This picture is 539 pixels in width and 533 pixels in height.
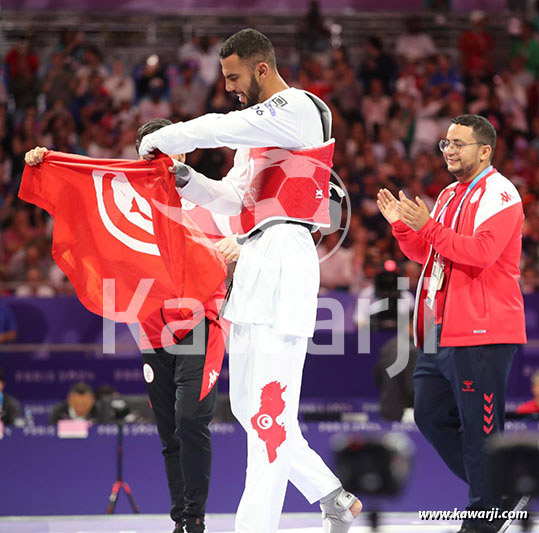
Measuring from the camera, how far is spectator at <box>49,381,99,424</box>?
8617 mm

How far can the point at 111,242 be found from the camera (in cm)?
539

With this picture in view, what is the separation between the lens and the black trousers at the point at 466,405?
192 inches

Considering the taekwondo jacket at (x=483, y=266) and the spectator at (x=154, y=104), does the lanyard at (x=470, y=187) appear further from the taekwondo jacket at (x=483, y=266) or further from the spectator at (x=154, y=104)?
the spectator at (x=154, y=104)

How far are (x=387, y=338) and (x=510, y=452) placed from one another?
19.8ft

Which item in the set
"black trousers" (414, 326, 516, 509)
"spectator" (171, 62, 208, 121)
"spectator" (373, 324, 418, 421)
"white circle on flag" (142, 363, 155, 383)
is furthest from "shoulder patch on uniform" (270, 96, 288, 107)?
"spectator" (171, 62, 208, 121)

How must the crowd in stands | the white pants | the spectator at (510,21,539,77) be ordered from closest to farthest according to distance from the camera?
the white pants → the crowd in stands → the spectator at (510,21,539,77)

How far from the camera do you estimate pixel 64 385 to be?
386 inches

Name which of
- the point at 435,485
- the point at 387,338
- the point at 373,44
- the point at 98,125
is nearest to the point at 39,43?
the point at 98,125

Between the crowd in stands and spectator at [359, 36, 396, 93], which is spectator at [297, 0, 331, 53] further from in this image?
spectator at [359, 36, 396, 93]

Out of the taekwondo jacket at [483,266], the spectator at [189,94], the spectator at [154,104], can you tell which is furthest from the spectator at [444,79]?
the taekwondo jacket at [483,266]

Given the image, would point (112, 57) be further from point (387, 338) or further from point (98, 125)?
point (387, 338)

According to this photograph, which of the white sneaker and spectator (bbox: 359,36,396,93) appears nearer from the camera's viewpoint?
the white sneaker

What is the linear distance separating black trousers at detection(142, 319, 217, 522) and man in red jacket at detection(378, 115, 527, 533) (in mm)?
1205

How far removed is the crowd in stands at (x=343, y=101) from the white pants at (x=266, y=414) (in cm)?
726
